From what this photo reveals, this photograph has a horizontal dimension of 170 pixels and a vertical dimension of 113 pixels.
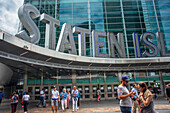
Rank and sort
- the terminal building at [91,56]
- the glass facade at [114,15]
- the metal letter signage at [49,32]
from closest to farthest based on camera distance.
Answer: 1. the terminal building at [91,56]
2. the metal letter signage at [49,32]
3. the glass facade at [114,15]

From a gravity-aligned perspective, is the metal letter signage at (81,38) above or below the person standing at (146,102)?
above

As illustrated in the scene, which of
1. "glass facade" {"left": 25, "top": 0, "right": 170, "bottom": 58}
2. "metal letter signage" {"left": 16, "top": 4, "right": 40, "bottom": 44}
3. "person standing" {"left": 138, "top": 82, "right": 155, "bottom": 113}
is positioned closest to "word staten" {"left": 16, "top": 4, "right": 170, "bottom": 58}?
"metal letter signage" {"left": 16, "top": 4, "right": 40, "bottom": 44}

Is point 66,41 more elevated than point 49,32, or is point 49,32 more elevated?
point 49,32

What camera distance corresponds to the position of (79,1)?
92.1 feet

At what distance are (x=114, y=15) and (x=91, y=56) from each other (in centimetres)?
1208

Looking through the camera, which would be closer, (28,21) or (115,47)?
(28,21)

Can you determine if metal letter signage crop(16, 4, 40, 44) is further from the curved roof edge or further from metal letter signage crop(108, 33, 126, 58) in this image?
metal letter signage crop(108, 33, 126, 58)

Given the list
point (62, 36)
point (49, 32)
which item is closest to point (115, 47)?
point (62, 36)

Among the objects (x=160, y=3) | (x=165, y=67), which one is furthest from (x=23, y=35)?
(x=160, y=3)

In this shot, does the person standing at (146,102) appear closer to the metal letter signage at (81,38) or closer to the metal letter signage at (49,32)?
the metal letter signage at (49,32)

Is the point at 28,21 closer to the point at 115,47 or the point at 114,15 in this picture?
the point at 115,47

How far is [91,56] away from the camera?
65.6 feet

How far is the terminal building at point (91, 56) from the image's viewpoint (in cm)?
1271

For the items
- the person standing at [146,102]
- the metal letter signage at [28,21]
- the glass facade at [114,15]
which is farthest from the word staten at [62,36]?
the person standing at [146,102]
